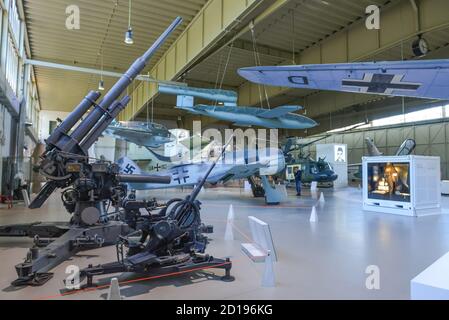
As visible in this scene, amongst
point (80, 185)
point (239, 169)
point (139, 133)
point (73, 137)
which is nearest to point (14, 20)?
point (139, 133)

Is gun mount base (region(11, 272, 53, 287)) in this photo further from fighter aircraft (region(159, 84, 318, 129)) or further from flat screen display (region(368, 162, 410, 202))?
flat screen display (region(368, 162, 410, 202))

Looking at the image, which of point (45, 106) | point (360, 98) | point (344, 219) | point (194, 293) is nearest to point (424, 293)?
point (194, 293)

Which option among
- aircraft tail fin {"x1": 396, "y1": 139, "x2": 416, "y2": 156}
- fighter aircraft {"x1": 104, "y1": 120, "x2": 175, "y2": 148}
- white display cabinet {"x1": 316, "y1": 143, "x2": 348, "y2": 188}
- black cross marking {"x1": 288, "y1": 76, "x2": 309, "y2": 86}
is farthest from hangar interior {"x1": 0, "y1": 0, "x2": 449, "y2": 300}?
white display cabinet {"x1": 316, "y1": 143, "x2": 348, "y2": 188}

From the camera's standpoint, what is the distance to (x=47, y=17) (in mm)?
Answer: 11711

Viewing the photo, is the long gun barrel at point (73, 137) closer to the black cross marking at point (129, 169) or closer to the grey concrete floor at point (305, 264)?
the grey concrete floor at point (305, 264)

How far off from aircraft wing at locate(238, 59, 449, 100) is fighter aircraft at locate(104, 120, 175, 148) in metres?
12.3

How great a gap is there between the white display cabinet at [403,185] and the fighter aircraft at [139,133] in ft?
33.1

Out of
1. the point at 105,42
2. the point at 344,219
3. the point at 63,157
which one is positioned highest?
the point at 105,42

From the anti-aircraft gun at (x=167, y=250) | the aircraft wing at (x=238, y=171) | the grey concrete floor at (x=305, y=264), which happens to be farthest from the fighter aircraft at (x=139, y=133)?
the anti-aircraft gun at (x=167, y=250)

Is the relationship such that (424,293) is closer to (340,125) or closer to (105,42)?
(105,42)

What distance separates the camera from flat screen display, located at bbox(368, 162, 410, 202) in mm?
9734

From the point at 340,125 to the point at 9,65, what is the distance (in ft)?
75.0

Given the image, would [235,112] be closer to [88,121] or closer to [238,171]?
[238,171]

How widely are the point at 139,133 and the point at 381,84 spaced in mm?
13518
